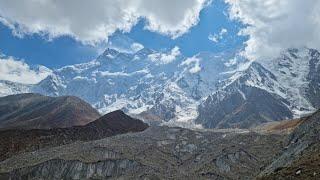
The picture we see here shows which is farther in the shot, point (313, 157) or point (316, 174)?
point (313, 157)

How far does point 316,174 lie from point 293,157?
61869mm

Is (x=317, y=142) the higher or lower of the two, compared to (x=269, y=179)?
higher

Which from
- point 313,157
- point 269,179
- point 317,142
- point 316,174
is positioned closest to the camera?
point 316,174

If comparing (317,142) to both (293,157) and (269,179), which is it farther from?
(269,179)

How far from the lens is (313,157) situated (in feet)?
526

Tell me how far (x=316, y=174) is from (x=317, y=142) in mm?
57688

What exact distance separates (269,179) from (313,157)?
1794 centimetres

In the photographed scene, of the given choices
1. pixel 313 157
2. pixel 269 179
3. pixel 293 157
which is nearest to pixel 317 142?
pixel 293 157

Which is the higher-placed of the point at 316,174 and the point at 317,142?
the point at 317,142

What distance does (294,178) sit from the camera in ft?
466

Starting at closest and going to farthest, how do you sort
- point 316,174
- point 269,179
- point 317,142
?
point 316,174 < point 269,179 < point 317,142

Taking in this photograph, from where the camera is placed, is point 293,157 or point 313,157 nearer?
point 313,157

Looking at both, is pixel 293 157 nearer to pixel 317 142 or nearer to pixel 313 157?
pixel 317 142

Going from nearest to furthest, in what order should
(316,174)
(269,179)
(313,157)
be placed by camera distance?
(316,174) < (269,179) < (313,157)
